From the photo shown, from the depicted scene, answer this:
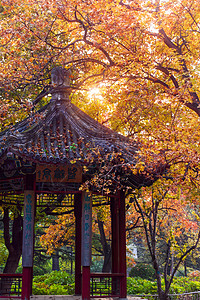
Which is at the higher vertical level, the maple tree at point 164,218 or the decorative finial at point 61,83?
the decorative finial at point 61,83

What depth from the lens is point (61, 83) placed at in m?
10.0

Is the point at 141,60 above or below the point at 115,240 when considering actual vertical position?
above

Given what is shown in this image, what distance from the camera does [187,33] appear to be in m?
10.5

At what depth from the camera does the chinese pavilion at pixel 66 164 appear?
758 centimetres

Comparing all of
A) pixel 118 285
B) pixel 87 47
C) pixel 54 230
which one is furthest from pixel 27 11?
pixel 54 230

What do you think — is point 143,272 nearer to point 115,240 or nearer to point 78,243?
point 78,243

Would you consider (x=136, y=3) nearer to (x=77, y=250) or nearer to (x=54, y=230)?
(x=77, y=250)

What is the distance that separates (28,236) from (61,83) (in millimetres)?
4567

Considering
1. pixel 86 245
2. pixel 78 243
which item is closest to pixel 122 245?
pixel 86 245

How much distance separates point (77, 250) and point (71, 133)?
4329mm

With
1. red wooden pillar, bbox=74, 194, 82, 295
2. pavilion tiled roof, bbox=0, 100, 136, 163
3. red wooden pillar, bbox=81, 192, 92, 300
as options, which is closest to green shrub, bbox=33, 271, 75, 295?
red wooden pillar, bbox=74, 194, 82, 295

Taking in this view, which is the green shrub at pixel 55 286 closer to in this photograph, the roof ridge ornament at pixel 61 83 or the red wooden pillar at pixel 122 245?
the red wooden pillar at pixel 122 245

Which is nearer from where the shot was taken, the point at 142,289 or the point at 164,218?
the point at 164,218

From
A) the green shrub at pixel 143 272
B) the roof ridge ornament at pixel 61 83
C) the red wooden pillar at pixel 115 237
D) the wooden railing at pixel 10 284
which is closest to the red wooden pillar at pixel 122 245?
the red wooden pillar at pixel 115 237
